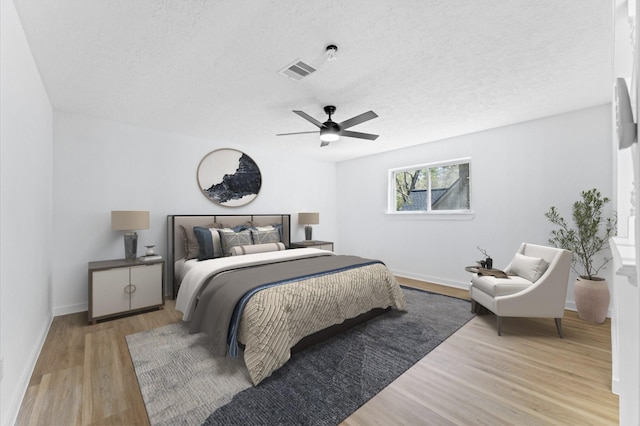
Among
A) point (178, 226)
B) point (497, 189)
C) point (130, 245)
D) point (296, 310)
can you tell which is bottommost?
point (296, 310)

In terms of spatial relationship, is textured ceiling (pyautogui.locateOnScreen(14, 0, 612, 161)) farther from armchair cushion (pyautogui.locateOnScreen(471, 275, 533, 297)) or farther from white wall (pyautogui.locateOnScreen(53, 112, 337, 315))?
armchair cushion (pyautogui.locateOnScreen(471, 275, 533, 297))

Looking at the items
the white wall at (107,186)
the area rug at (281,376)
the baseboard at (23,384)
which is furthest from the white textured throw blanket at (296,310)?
the white wall at (107,186)

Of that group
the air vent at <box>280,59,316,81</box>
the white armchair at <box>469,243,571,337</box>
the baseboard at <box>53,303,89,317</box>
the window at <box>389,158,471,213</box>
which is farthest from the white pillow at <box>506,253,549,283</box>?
the baseboard at <box>53,303,89,317</box>

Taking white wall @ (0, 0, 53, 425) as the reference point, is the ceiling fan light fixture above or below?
above

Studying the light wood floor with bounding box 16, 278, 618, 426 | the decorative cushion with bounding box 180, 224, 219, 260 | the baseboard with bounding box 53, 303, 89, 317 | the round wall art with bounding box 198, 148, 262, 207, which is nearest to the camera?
the light wood floor with bounding box 16, 278, 618, 426

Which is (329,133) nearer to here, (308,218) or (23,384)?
(308,218)

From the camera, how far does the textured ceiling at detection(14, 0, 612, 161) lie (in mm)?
1719

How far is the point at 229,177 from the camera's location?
4.70 m

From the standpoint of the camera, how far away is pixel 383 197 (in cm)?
551

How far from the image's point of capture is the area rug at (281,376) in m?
1.68

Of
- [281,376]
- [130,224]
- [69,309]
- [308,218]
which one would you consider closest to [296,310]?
[281,376]

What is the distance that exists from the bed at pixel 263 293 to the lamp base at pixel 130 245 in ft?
1.59

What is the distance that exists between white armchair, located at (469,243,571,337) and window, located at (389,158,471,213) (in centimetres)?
152

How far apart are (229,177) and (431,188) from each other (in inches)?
144
